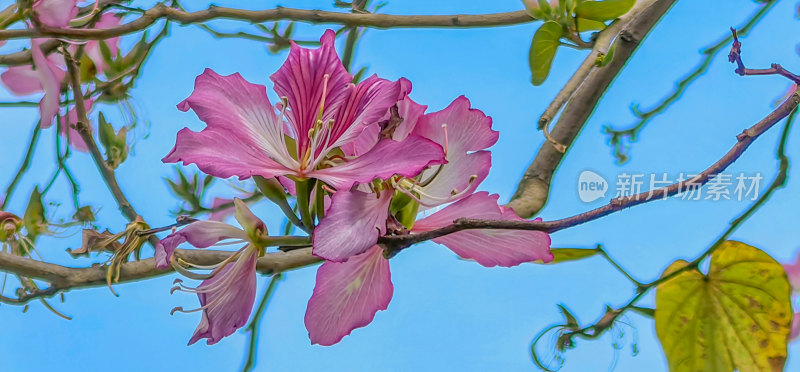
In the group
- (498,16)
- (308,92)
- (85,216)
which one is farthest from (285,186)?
(85,216)

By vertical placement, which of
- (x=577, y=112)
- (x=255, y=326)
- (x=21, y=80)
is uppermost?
(x=577, y=112)

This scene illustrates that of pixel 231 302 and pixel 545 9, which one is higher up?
pixel 545 9

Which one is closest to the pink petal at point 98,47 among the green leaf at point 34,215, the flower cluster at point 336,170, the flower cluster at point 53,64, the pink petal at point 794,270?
the flower cluster at point 53,64

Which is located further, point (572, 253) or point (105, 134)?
point (105, 134)

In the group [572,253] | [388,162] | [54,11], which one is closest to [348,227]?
[388,162]

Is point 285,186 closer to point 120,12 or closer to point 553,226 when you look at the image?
point 553,226

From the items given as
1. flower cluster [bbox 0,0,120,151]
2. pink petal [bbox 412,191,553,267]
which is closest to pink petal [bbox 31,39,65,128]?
flower cluster [bbox 0,0,120,151]

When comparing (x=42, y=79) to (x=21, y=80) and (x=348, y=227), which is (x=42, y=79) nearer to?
(x=21, y=80)
